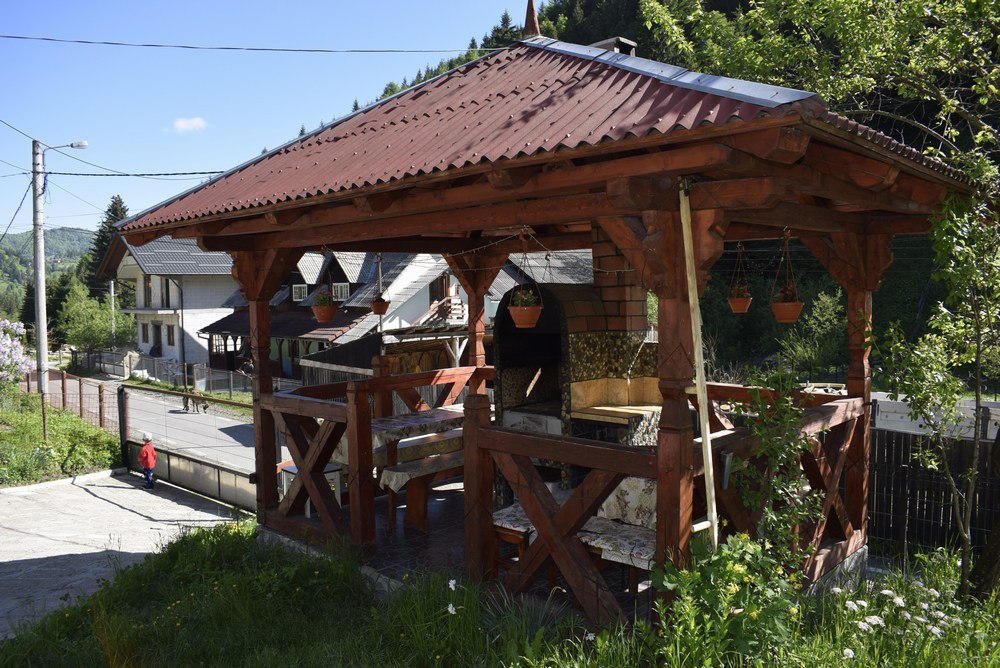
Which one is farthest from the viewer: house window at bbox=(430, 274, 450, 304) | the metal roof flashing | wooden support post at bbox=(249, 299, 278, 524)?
house window at bbox=(430, 274, 450, 304)

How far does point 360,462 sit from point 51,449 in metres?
10.5

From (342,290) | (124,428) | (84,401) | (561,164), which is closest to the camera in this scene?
(561,164)

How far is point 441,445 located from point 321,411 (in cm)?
144

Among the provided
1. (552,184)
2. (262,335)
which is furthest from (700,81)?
(262,335)

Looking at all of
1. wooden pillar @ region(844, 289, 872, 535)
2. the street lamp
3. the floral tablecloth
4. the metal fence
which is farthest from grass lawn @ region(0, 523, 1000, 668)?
the street lamp

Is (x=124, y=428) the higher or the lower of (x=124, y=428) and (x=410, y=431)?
the lower

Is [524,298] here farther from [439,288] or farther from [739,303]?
[439,288]

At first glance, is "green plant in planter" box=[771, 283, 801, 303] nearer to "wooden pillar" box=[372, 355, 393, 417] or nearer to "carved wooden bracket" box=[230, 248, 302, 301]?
"wooden pillar" box=[372, 355, 393, 417]

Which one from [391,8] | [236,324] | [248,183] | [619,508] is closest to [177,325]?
[236,324]

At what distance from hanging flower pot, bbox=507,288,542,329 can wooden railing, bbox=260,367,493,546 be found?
56.2 inches

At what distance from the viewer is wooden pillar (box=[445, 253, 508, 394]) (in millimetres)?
9102

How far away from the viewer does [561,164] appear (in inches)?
164

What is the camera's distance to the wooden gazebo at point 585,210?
147 inches

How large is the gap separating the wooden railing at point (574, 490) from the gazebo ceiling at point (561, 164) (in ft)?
4.45
